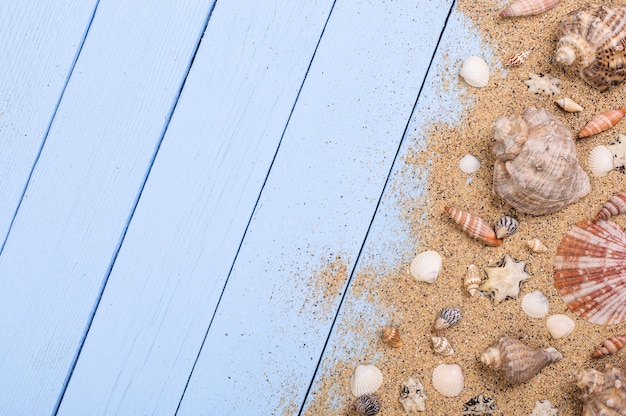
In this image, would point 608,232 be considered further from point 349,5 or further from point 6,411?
point 6,411

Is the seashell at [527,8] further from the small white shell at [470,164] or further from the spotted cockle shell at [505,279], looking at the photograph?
the spotted cockle shell at [505,279]

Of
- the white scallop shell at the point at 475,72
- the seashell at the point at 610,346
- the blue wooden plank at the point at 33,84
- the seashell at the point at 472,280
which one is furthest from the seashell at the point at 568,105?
the blue wooden plank at the point at 33,84

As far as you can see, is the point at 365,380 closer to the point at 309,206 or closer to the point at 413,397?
the point at 413,397

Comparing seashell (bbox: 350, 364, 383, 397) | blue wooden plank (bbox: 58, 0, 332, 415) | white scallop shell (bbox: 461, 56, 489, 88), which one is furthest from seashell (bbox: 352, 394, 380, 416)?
white scallop shell (bbox: 461, 56, 489, 88)

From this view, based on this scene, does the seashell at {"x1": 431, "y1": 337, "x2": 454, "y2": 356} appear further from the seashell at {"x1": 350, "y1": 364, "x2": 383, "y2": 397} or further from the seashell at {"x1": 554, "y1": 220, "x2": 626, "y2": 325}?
the seashell at {"x1": 554, "y1": 220, "x2": 626, "y2": 325}

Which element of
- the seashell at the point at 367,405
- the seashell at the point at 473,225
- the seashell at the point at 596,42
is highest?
the seashell at the point at 596,42

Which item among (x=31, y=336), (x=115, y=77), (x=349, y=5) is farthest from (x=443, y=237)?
(x=31, y=336)
